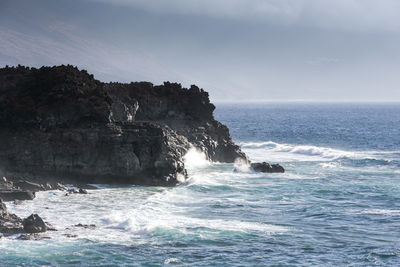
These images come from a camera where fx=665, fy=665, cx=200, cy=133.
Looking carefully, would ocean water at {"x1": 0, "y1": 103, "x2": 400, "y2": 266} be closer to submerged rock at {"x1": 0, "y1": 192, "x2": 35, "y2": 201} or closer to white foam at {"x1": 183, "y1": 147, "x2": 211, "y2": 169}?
submerged rock at {"x1": 0, "y1": 192, "x2": 35, "y2": 201}

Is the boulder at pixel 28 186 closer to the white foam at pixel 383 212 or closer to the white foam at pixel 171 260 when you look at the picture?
the white foam at pixel 171 260

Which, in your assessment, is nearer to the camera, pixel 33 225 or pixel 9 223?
pixel 33 225

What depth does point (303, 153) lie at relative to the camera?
106625mm

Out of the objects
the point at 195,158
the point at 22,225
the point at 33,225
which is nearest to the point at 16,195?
the point at 22,225

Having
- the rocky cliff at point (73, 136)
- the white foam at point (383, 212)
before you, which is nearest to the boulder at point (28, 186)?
the rocky cliff at point (73, 136)

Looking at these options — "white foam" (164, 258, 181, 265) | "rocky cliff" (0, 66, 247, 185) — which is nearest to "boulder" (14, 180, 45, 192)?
"rocky cliff" (0, 66, 247, 185)

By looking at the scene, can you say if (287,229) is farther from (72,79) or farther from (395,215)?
(72,79)

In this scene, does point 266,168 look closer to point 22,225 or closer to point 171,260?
point 22,225

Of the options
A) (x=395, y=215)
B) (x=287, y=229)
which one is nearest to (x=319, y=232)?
(x=287, y=229)

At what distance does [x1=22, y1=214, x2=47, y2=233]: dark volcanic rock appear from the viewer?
1588 inches

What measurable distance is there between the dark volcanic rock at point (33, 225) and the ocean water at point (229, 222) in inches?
31.3

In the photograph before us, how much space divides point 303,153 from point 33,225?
71.4m

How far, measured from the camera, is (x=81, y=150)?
61000mm

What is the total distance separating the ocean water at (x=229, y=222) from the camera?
123 feet
